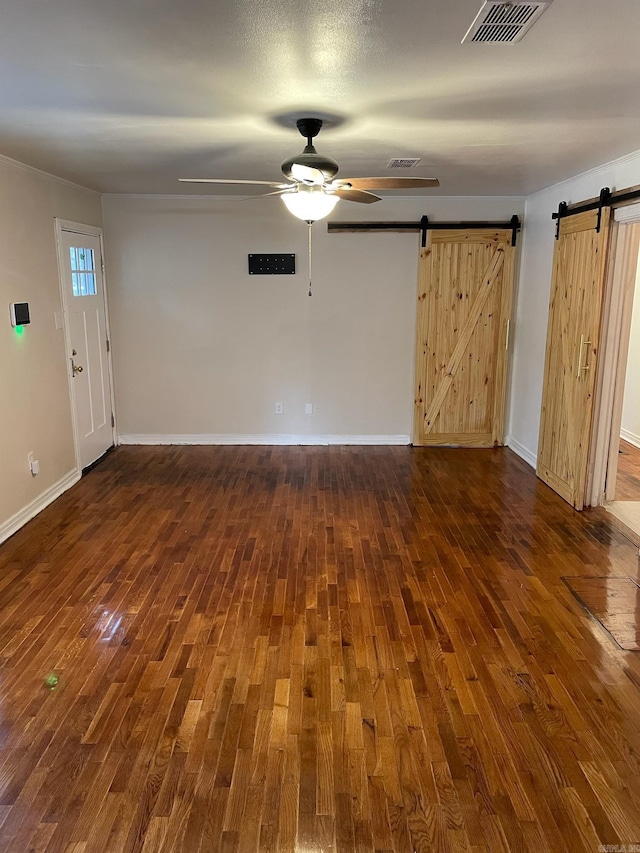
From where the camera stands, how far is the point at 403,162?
409cm

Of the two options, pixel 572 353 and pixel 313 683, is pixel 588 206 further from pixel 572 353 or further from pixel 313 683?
pixel 313 683

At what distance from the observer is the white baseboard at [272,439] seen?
6328 millimetres

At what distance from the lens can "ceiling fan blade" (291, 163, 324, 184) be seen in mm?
Result: 2867

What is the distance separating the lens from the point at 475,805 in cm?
199

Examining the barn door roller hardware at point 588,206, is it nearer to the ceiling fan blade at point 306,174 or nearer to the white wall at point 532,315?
the white wall at point 532,315

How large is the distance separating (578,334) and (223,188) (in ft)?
10.7

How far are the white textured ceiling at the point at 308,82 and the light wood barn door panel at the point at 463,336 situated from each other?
184 cm

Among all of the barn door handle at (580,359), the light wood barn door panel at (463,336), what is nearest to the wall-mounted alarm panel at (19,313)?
the light wood barn door panel at (463,336)

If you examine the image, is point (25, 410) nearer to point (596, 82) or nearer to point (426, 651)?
point (426, 651)

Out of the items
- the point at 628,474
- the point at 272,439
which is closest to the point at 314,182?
the point at 272,439

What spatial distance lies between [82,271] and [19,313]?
135 centimetres

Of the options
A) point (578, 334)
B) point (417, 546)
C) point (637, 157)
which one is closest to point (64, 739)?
point (417, 546)

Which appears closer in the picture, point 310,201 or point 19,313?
point 310,201

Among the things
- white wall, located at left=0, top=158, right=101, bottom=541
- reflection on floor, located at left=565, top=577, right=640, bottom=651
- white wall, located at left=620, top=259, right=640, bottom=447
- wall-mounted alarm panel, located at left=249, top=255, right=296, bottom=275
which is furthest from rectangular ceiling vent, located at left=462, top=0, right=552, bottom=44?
white wall, located at left=620, top=259, right=640, bottom=447
